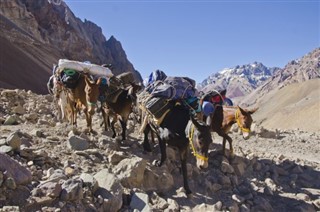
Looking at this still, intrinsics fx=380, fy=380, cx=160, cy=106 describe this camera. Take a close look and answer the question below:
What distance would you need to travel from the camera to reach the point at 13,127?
9484mm

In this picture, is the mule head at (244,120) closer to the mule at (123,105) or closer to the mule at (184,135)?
the mule at (184,135)

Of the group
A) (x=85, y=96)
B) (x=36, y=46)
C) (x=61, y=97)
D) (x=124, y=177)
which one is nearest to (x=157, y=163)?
(x=124, y=177)

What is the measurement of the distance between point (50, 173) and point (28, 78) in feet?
130

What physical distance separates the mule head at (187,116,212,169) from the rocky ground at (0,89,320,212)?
92 cm

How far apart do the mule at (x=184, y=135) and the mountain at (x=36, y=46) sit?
27794 millimetres

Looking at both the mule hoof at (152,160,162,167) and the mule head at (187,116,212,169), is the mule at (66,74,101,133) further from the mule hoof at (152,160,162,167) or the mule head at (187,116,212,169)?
the mule head at (187,116,212,169)

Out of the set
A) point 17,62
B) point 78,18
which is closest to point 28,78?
point 17,62

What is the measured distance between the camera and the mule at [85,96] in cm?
955

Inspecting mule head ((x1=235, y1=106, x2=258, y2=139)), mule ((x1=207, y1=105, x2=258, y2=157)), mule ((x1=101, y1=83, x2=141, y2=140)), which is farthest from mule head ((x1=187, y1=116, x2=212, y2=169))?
mule ((x1=101, y1=83, x2=141, y2=140))

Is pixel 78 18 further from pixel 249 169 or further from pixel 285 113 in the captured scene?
pixel 249 169

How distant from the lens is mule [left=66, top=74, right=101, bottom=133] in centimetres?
955

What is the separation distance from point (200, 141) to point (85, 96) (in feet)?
14.6

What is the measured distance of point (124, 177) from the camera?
692cm

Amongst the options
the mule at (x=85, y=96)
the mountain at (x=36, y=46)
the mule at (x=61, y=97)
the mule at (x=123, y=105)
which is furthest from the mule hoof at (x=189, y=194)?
the mountain at (x=36, y=46)
